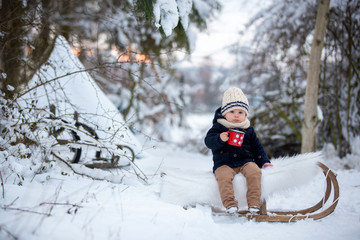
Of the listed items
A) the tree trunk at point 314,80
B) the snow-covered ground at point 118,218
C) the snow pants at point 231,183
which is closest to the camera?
the snow-covered ground at point 118,218

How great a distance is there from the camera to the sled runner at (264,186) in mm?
2828

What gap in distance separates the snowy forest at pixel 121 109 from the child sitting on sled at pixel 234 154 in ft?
0.98

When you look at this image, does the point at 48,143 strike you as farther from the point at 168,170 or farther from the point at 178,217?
the point at 178,217

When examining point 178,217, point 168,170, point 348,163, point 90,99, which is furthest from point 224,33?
point 178,217

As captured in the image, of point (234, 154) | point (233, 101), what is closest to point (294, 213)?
point (234, 154)

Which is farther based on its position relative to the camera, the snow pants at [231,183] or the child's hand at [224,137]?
the child's hand at [224,137]

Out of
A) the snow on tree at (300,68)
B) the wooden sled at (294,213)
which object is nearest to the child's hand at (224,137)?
the wooden sled at (294,213)

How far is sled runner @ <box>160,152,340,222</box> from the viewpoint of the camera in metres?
2.83

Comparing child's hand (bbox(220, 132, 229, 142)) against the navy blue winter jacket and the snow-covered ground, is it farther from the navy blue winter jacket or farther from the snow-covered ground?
the snow-covered ground

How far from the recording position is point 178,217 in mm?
2418

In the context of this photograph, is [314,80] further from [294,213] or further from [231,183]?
[231,183]

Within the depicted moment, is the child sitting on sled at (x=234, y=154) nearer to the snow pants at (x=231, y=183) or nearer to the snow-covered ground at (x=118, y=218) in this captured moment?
the snow pants at (x=231, y=183)

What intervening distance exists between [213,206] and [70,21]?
595 cm

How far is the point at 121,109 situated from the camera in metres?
5.80
